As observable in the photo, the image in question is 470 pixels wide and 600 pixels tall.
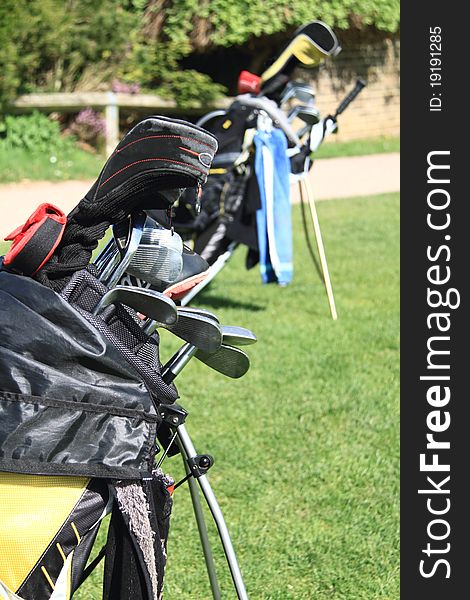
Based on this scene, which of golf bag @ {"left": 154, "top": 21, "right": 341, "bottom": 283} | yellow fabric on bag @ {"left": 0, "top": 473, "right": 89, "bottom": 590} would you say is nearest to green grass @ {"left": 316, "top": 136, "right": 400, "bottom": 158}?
golf bag @ {"left": 154, "top": 21, "right": 341, "bottom": 283}

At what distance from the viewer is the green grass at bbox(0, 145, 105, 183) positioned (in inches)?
424

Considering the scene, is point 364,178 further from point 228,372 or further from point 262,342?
point 228,372

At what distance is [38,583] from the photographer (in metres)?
2.10

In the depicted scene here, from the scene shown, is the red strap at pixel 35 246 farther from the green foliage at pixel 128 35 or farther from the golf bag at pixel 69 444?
the green foliage at pixel 128 35

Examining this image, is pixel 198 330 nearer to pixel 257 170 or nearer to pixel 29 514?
pixel 29 514

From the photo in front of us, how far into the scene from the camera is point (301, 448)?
458 centimetres

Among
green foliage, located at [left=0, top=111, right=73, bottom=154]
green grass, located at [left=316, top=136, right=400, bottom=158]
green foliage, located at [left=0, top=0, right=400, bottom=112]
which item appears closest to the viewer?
green foliage, located at [left=0, top=111, right=73, bottom=154]

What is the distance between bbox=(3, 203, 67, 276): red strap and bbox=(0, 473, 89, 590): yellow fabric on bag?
0.45 m

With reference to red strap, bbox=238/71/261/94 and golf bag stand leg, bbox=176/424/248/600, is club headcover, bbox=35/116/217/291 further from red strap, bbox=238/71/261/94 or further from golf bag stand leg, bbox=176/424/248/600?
red strap, bbox=238/71/261/94

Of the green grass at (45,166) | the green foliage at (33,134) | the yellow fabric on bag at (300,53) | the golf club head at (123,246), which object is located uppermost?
the green foliage at (33,134)

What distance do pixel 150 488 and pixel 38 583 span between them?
0.31m

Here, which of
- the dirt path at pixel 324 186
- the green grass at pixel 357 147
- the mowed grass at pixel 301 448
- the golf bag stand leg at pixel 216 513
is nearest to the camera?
the golf bag stand leg at pixel 216 513

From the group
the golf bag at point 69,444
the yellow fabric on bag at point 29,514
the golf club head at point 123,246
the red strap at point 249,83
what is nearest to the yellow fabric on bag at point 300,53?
the red strap at point 249,83

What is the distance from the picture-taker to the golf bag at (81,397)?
2020mm
